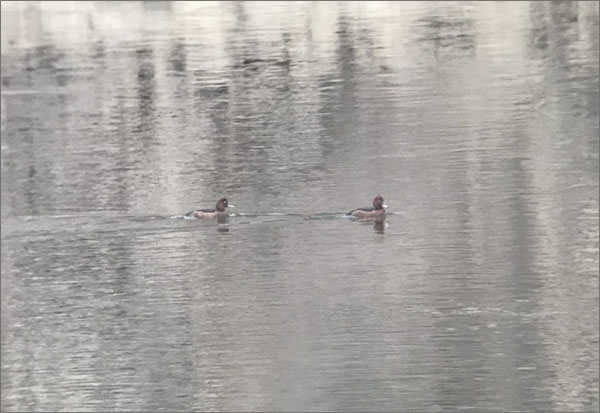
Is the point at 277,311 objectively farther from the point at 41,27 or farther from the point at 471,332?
the point at 41,27

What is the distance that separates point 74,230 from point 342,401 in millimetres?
6613

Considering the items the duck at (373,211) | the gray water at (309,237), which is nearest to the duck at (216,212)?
the gray water at (309,237)

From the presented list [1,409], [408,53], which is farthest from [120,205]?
[408,53]

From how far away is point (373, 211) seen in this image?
18578mm

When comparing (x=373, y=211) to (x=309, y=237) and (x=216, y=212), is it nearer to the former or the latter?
(x=309, y=237)

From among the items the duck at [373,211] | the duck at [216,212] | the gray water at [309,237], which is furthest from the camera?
the duck at [216,212]

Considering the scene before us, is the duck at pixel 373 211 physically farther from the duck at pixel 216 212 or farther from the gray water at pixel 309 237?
the duck at pixel 216 212

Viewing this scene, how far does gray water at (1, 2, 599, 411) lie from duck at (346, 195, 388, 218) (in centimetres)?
15

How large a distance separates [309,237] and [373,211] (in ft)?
3.15

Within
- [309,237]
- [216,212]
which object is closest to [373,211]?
[309,237]

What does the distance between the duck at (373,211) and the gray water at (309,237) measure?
0.15m

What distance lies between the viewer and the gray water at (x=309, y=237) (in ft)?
46.0

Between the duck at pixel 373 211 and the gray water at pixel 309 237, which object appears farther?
the duck at pixel 373 211

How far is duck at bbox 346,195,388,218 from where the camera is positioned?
18500mm
